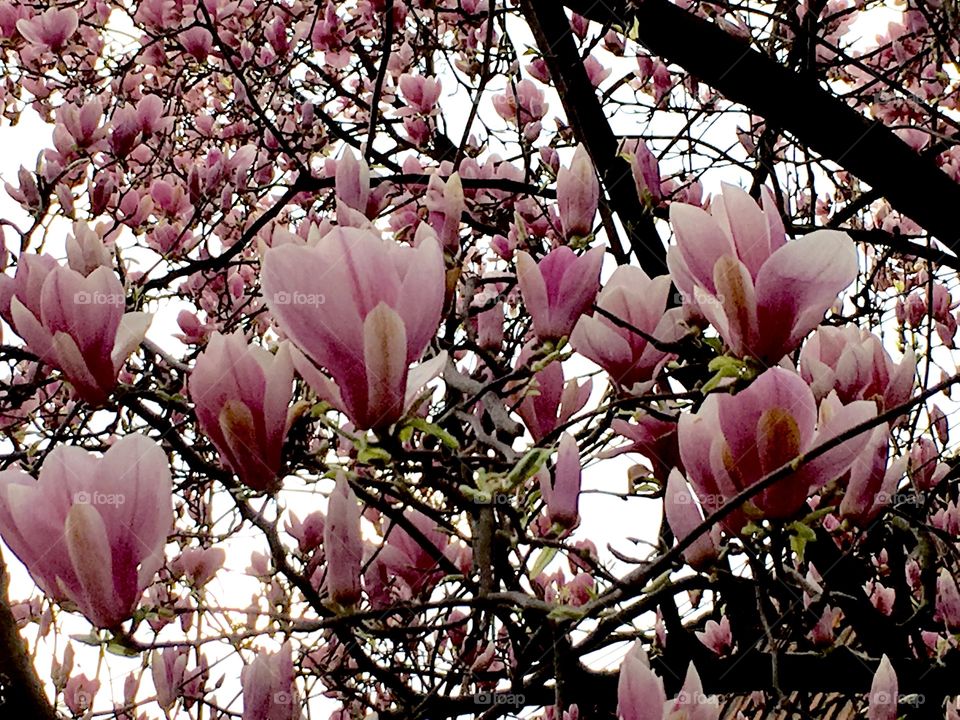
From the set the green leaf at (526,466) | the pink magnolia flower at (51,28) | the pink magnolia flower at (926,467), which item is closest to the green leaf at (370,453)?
the green leaf at (526,466)

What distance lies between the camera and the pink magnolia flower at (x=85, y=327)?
916 millimetres

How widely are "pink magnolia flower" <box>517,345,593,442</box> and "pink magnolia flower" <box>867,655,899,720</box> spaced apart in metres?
0.50

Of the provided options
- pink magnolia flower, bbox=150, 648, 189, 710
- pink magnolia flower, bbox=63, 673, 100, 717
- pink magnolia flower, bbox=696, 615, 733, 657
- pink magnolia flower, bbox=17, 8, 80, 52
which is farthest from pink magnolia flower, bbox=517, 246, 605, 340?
pink magnolia flower, bbox=17, 8, 80, 52

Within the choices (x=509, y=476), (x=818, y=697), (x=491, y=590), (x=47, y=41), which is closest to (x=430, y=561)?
(x=491, y=590)

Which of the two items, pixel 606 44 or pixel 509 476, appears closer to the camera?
pixel 509 476

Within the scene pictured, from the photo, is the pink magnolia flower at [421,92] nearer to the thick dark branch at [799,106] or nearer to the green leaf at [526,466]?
the thick dark branch at [799,106]

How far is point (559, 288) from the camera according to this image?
104cm

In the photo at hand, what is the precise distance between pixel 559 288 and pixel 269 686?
1.89ft

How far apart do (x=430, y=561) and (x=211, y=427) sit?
1.78ft

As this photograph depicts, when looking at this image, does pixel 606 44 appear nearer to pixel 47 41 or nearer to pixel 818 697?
pixel 47 41

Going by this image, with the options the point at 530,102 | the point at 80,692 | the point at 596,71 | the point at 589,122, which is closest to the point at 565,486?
the point at 589,122

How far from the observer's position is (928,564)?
1.98 metres

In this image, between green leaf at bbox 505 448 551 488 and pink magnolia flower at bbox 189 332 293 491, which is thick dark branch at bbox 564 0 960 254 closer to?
green leaf at bbox 505 448 551 488

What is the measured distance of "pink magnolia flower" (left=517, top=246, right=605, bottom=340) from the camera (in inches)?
40.5
